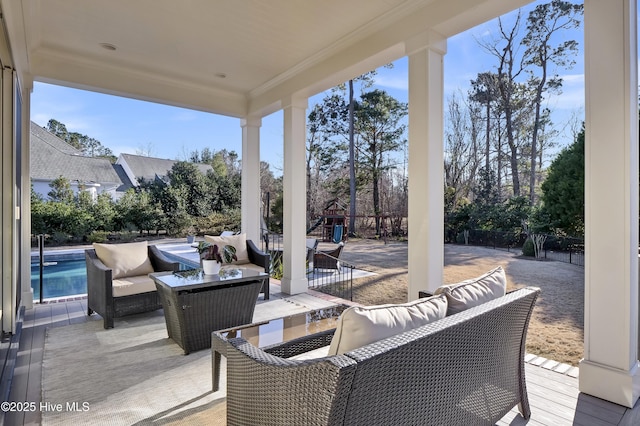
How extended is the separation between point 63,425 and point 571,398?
3.11m

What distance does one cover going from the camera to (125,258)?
4.09 meters

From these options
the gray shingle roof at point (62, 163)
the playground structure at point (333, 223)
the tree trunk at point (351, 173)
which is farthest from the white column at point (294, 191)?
the gray shingle roof at point (62, 163)

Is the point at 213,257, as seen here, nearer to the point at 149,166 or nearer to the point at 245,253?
the point at 245,253

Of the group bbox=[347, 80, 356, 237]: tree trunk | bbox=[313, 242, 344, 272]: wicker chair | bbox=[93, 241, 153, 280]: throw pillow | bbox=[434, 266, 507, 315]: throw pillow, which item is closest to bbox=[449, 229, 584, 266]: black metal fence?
bbox=[313, 242, 344, 272]: wicker chair

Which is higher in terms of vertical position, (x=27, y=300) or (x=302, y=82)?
(x=302, y=82)

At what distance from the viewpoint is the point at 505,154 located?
7.77 meters

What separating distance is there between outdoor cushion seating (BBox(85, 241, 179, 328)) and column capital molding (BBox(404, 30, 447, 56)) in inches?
134

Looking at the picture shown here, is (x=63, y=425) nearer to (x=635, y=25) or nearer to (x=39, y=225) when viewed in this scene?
(x=635, y=25)

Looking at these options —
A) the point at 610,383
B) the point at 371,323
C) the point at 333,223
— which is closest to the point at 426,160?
the point at 610,383

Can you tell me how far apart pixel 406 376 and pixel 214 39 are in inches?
157

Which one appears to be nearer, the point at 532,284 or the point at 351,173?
the point at 532,284

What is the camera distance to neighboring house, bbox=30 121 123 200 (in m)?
10.6

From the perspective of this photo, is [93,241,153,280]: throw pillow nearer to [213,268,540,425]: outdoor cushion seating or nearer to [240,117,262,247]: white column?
[240,117,262,247]: white column

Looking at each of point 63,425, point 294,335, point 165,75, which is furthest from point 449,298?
point 165,75
